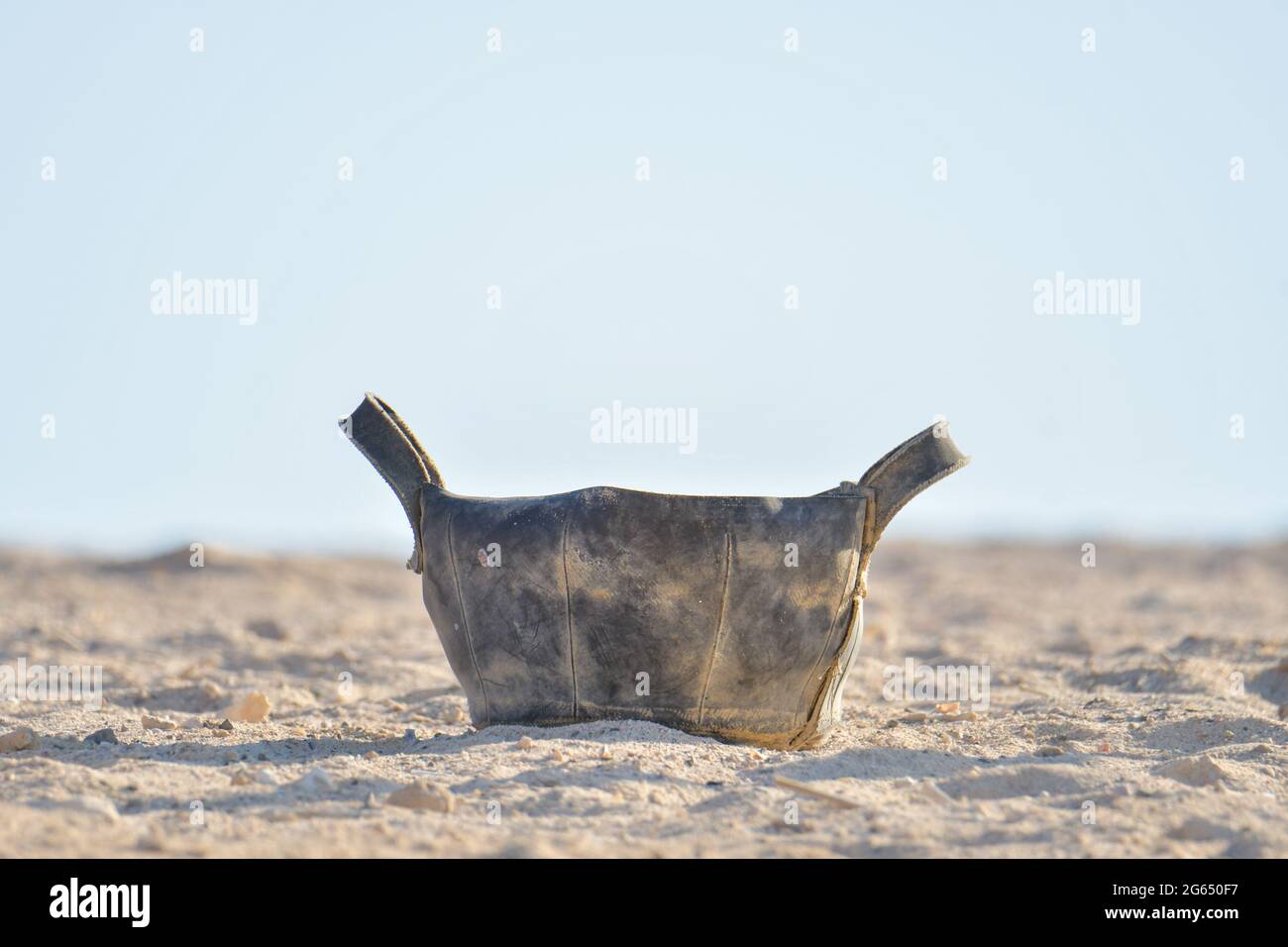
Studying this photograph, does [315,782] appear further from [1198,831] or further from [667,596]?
[1198,831]

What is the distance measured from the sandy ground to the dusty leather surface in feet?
0.63

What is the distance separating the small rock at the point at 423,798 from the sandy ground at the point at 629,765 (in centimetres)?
1

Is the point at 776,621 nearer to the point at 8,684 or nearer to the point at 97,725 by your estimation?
the point at 97,725

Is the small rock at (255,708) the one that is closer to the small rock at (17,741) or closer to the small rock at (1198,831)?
the small rock at (17,741)

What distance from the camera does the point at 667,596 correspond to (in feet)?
17.4

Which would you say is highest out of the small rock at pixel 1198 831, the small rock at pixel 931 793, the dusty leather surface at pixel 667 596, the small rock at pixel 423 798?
the dusty leather surface at pixel 667 596

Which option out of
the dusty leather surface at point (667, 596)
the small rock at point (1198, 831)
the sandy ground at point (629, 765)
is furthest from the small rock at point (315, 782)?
the small rock at point (1198, 831)

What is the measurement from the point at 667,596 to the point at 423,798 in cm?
133

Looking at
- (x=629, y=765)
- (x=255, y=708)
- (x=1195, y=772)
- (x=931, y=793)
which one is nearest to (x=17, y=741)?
(x=255, y=708)

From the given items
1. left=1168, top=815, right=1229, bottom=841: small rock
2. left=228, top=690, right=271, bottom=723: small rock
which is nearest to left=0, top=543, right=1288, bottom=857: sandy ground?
left=1168, top=815, right=1229, bottom=841: small rock

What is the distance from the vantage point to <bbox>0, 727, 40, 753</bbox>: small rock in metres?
5.31

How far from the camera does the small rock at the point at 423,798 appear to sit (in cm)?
427

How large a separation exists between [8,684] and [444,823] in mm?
4698

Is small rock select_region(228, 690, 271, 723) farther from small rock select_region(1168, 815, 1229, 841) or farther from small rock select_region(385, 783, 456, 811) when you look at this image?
small rock select_region(1168, 815, 1229, 841)
